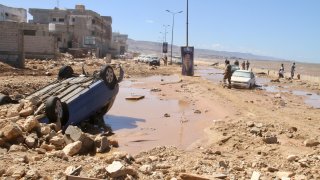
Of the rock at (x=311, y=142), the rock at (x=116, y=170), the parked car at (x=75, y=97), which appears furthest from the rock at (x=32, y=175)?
the rock at (x=311, y=142)

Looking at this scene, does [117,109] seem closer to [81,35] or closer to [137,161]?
[137,161]

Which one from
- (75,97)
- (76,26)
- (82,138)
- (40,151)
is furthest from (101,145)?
(76,26)

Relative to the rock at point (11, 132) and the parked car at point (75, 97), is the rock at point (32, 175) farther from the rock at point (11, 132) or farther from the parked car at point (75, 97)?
the parked car at point (75, 97)

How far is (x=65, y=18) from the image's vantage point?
271 ft

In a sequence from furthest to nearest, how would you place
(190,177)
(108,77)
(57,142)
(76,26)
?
(76,26)
(108,77)
(57,142)
(190,177)

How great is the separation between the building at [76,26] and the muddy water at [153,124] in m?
47.7

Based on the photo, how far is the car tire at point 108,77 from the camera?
43.9ft

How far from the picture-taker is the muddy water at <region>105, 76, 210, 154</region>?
36.8 ft

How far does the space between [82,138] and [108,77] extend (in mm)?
4912

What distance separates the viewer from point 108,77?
44.7ft

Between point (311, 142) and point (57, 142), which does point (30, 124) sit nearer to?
point (57, 142)

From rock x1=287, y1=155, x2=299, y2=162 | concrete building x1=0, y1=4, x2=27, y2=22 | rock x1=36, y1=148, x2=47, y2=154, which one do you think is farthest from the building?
rock x1=287, y1=155, x2=299, y2=162

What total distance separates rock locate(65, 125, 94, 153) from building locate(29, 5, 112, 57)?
5618cm

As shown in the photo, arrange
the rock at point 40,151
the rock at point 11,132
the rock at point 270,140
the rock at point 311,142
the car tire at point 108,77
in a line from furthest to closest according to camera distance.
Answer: the car tire at point 108,77
the rock at point 270,140
the rock at point 311,142
the rock at point 11,132
the rock at point 40,151
